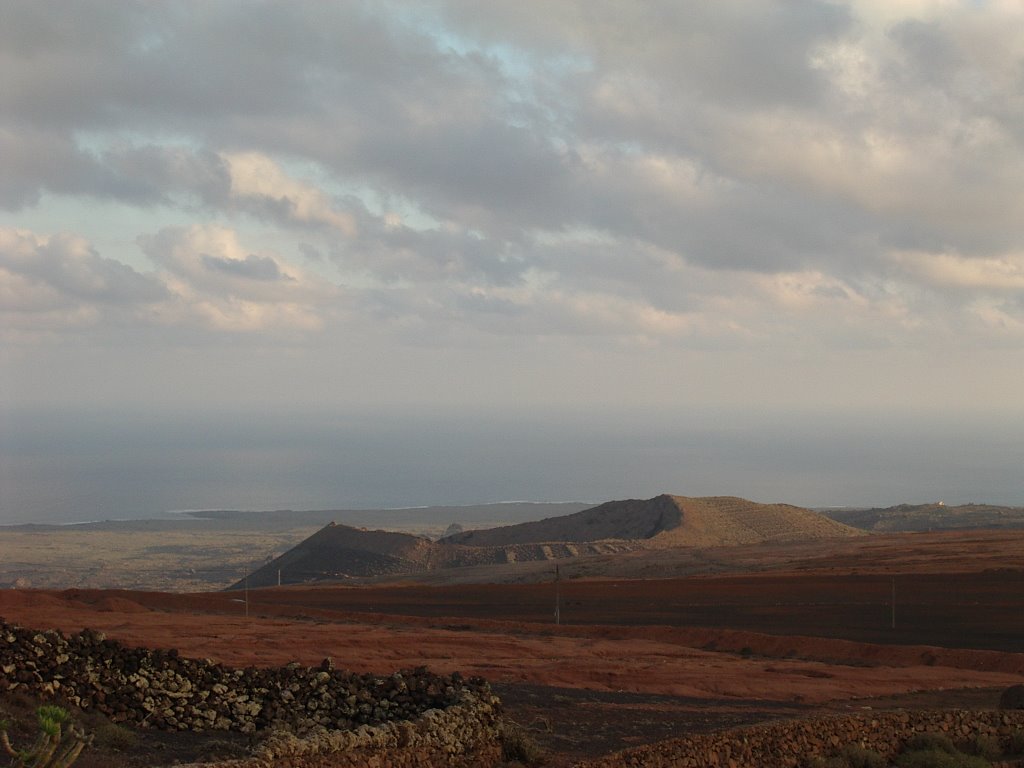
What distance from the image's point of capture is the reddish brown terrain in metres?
17.4

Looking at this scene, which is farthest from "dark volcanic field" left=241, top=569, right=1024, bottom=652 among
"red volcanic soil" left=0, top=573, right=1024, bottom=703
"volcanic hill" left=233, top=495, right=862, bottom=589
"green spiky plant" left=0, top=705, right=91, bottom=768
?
"green spiky plant" left=0, top=705, right=91, bottom=768

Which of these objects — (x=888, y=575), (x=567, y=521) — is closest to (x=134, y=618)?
(x=888, y=575)

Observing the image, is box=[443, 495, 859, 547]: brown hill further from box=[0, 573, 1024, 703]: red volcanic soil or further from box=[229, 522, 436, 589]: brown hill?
box=[0, 573, 1024, 703]: red volcanic soil

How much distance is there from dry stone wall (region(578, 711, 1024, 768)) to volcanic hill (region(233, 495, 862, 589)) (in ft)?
136

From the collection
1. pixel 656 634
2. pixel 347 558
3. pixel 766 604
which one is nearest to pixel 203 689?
pixel 656 634

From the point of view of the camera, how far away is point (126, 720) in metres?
12.7

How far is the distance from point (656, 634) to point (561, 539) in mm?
43811

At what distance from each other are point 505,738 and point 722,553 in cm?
4267

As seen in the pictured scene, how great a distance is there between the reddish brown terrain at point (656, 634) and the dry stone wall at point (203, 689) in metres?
1.82

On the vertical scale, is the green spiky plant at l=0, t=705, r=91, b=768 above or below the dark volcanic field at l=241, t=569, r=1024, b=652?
above

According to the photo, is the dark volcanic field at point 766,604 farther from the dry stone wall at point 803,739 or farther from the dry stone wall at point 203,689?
the dry stone wall at point 203,689

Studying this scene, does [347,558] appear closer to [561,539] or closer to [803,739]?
[561,539]

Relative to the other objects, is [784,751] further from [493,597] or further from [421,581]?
[421,581]

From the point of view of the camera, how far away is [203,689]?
13.6m
